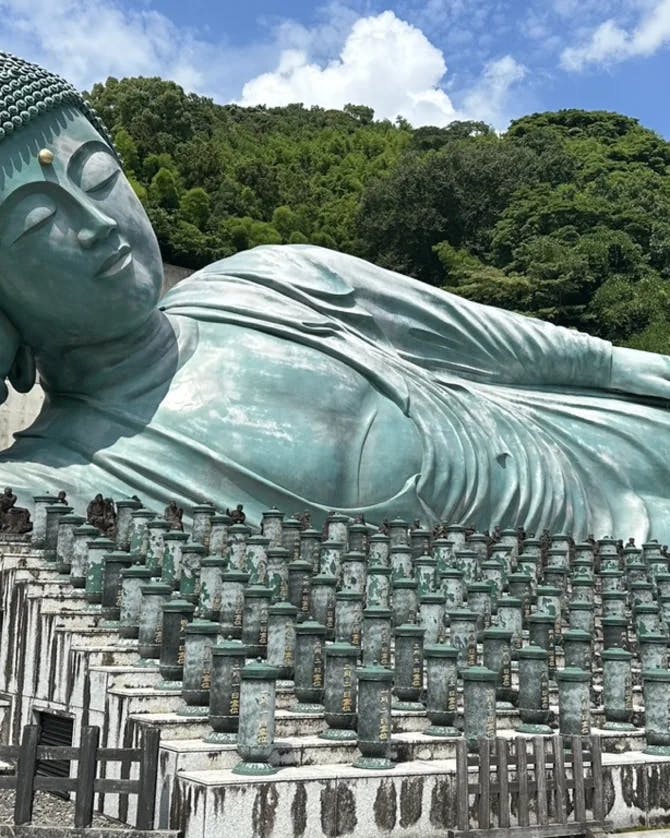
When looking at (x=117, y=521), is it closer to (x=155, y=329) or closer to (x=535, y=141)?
(x=155, y=329)

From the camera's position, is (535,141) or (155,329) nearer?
(155,329)

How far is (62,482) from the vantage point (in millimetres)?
7504

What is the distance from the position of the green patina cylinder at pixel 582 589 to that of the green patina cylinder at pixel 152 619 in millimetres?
2963

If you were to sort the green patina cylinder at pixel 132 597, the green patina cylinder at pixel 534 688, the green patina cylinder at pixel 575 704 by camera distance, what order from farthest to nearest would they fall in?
the green patina cylinder at pixel 132 597, the green patina cylinder at pixel 534 688, the green patina cylinder at pixel 575 704

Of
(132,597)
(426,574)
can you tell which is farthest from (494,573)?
(132,597)

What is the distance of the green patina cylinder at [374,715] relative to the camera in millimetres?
3979

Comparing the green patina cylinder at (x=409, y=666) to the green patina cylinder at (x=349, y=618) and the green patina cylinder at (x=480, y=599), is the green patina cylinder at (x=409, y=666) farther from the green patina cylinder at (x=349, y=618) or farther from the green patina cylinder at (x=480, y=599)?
the green patina cylinder at (x=480, y=599)

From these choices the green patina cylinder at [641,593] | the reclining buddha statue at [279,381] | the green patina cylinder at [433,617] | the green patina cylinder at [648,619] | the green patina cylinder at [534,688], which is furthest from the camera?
the reclining buddha statue at [279,381]

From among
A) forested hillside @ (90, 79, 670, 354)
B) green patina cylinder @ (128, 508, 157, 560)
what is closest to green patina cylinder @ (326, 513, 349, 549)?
green patina cylinder @ (128, 508, 157, 560)

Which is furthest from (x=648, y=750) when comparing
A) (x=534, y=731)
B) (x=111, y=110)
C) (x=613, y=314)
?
(x=111, y=110)

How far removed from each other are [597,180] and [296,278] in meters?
24.0

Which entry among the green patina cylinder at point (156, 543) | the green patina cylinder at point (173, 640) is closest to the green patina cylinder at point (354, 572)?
the green patina cylinder at point (156, 543)

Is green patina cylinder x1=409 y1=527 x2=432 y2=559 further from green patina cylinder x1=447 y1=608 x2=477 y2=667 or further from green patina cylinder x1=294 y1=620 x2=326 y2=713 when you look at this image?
green patina cylinder x1=294 y1=620 x2=326 y2=713

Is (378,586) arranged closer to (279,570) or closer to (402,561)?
(279,570)
